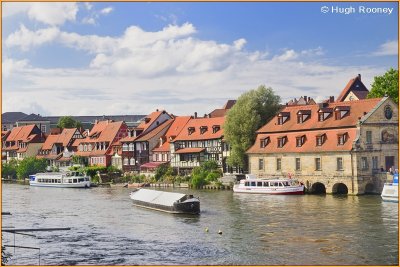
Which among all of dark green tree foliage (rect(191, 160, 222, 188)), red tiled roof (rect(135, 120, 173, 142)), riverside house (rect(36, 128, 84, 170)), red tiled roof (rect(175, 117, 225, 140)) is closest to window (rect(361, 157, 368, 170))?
dark green tree foliage (rect(191, 160, 222, 188))

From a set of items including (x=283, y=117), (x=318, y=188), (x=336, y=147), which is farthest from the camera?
(x=283, y=117)

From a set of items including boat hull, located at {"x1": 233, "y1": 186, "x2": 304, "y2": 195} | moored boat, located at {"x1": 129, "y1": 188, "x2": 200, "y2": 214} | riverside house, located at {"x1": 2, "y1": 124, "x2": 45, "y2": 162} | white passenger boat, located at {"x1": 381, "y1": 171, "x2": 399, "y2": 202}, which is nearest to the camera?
moored boat, located at {"x1": 129, "y1": 188, "x2": 200, "y2": 214}

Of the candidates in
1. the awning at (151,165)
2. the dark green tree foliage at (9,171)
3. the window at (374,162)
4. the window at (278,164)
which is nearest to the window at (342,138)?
the window at (374,162)

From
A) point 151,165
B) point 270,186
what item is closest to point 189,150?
point 151,165

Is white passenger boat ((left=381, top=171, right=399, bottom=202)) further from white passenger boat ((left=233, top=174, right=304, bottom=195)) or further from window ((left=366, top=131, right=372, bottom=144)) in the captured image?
white passenger boat ((left=233, top=174, right=304, bottom=195))

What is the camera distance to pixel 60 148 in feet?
404

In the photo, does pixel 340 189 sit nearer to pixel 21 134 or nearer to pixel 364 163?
pixel 364 163

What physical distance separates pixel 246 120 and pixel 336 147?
16652mm

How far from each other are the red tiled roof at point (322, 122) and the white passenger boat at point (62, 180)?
2911 centimetres

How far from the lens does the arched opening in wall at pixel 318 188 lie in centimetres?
6556

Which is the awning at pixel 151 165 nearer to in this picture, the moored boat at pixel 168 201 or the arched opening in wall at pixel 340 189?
the moored boat at pixel 168 201

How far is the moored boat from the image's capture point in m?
48.8

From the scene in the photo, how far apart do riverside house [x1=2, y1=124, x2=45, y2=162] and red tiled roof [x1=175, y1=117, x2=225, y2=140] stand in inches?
1803

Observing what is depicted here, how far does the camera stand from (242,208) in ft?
170
